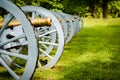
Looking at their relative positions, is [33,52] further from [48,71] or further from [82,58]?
[82,58]

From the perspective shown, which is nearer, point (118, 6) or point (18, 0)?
point (18, 0)

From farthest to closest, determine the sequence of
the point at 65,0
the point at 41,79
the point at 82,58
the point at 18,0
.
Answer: the point at 65,0 < the point at 18,0 < the point at 82,58 < the point at 41,79

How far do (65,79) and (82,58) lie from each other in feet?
9.67

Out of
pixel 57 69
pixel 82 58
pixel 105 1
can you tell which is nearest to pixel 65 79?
pixel 57 69

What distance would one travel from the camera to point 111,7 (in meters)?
65.9

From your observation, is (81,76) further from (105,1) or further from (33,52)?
(105,1)

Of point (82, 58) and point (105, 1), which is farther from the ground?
point (82, 58)

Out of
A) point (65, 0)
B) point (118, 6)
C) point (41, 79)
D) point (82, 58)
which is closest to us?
point (41, 79)

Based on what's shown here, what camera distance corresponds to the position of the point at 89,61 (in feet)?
28.2

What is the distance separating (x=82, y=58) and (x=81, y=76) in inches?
103

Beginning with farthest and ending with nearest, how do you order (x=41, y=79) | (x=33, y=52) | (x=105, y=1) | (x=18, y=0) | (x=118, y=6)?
(x=118, y=6), (x=105, y=1), (x=18, y=0), (x=41, y=79), (x=33, y=52)

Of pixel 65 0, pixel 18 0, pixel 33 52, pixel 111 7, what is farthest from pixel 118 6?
pixel 33 52

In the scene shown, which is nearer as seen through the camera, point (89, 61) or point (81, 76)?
point (81, 76)

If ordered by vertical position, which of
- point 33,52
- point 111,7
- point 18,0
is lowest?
point 111,7
